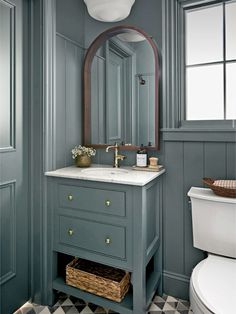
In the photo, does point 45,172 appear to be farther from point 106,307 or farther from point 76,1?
point 76,1

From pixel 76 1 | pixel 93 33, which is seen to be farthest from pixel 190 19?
pixel 76 1

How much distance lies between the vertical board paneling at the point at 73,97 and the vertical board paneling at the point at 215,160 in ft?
3.32

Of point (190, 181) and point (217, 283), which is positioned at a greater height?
point (190, 181)

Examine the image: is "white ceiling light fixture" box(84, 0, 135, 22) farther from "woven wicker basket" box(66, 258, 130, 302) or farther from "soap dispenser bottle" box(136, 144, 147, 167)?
"woven wicker basket" box(66, 258, 130, 302)

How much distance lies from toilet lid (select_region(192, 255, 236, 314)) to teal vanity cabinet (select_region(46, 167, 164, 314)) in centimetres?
37

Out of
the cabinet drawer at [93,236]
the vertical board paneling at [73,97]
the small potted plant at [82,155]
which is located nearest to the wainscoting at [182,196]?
the cabinet drawer at [93,236]

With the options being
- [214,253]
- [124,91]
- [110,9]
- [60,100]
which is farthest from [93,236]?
[110,9]

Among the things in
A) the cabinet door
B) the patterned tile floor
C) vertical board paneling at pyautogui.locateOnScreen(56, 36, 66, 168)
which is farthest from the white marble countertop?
the patterned tile floor

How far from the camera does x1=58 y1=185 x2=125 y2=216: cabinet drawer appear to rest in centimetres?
154

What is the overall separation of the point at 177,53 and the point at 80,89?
81 centimetres

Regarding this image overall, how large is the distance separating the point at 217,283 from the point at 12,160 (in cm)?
134

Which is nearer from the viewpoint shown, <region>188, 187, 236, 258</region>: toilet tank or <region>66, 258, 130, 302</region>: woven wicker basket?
<region>188, 187, 236, 258</region>: toilet tank

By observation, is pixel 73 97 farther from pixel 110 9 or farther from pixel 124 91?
pixel 110 9

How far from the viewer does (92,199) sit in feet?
5.32
